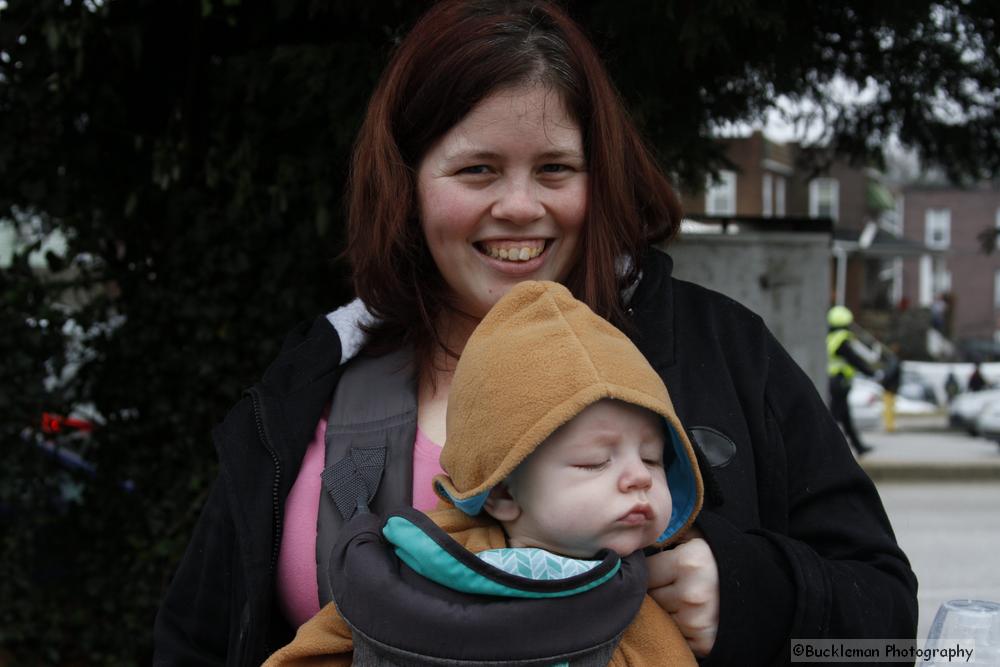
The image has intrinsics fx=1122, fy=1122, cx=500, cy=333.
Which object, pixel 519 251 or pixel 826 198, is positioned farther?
pixel 826 198

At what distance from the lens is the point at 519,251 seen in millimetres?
1995

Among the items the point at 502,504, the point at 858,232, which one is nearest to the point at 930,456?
the point at 502,504

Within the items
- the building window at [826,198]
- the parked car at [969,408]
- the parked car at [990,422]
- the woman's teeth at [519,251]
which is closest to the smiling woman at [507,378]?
the woman's teeth at [519,251]

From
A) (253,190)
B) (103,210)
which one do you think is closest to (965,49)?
(253,190)

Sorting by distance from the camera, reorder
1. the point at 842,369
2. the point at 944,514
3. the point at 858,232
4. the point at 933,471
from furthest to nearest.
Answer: the point at 858,232 < the point at 933,471 < the point at 842,369 < the point at 944,514

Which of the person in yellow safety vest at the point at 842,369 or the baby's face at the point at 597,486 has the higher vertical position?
the baby's face at the point at 597,486

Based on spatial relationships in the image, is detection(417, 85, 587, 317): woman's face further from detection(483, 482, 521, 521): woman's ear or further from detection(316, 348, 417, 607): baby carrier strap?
detection(483, 482, 521, 521): woman's ear

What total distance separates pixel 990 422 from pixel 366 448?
15075 mm

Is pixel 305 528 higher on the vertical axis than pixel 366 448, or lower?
lower

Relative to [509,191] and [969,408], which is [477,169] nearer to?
[509,191]

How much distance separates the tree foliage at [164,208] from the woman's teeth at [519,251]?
168 cm

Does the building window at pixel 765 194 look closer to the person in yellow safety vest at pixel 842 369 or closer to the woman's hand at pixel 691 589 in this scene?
the person in yellow safety vest at pixel 842 369

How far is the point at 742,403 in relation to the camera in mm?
1868

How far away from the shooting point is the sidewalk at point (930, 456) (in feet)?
44.0
